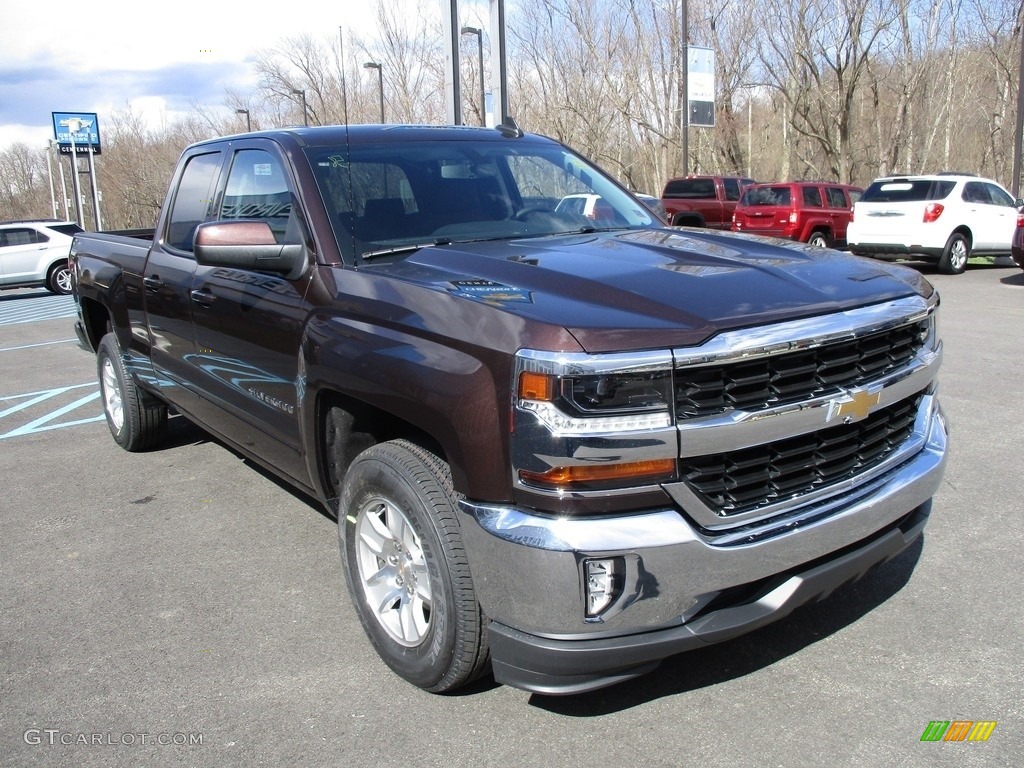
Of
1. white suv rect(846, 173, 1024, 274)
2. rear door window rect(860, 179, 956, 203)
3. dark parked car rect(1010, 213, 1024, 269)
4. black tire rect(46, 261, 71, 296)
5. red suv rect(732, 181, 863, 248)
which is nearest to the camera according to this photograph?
dark parked car rect(1010, 213, 1024, 269)

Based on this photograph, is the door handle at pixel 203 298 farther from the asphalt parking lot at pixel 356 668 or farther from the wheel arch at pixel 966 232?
the wheel arch at pixel 966 232

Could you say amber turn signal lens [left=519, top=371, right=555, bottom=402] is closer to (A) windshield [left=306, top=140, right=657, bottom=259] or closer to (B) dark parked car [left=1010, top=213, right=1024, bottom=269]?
(A) windshield [left=306, top=140, right=657, bottom=259]

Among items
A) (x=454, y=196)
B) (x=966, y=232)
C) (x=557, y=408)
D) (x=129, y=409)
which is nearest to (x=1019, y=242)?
(x=966, y=232)

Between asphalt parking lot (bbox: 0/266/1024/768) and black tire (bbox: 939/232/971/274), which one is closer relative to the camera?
asphalt parking lot (bbox: 0/266/1024/768)

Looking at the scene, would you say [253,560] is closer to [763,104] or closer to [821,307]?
[821,307]

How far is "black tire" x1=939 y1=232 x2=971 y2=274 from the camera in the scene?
16062 millimetres

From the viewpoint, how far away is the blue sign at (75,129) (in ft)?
136

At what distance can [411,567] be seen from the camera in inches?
117

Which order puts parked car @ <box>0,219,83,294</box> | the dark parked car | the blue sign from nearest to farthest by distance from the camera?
the dark parked car
parked car @ <box>0,219,83,294</box>
the blue sign

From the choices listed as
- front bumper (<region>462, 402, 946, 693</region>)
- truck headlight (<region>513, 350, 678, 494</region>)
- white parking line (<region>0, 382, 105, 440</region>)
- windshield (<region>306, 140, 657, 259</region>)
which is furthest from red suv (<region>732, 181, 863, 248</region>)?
truck headlight (<region>513, 350, 678, 494</region>)

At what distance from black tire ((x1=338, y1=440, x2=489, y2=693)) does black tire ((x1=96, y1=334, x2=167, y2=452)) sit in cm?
319

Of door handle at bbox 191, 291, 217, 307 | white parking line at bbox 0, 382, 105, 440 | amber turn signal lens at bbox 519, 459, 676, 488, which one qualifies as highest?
door handle at bbox 191, 291, 217, 307

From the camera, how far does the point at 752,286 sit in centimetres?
277

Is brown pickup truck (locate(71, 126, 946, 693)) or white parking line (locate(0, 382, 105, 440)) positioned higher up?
brown pickup truck (locate(71, 126, 946, 693))
